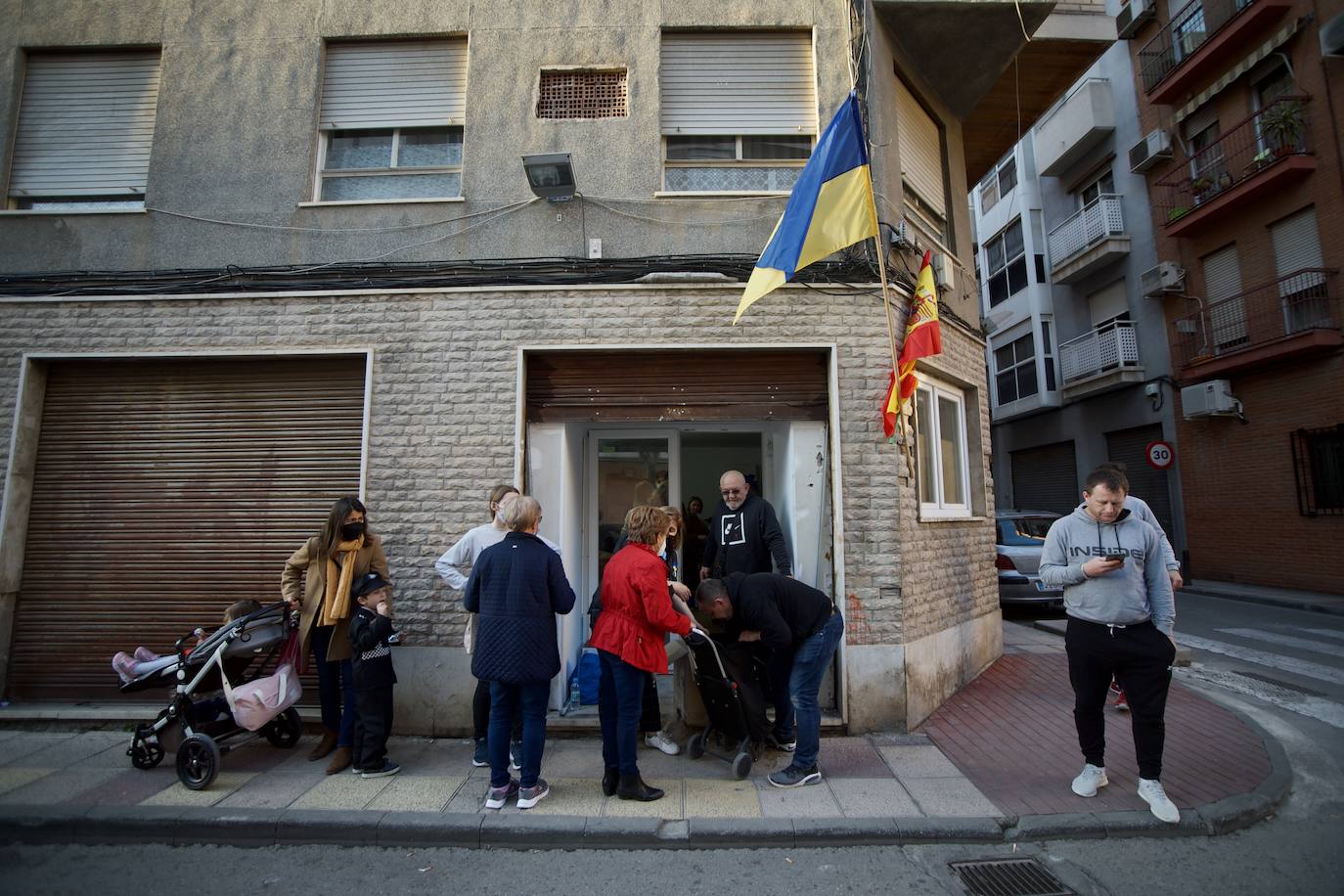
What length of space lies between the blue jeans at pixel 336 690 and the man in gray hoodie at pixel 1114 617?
467 centimetres

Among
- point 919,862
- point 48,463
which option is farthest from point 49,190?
point 919,862

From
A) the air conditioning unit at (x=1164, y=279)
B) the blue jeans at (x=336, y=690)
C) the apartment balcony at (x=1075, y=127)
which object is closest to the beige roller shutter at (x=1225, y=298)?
the air conditioning unit at (x=1164, y=279)

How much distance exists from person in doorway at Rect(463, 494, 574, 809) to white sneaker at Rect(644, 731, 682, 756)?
3.67 ft

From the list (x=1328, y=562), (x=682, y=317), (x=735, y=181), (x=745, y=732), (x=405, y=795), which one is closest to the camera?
(x=405, y=795)

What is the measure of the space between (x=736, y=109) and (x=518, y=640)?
5.21m

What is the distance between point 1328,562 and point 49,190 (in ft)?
64.7

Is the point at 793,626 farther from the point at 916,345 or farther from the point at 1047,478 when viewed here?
the point at 1047,478

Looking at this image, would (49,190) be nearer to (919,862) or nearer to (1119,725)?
(919,862)

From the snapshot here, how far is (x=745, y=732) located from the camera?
4.75 meters

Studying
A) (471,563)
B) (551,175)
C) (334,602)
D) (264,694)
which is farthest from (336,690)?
(551,175)

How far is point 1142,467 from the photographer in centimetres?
1725

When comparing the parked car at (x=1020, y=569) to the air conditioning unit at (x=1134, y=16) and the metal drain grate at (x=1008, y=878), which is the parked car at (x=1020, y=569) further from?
the air conditioning unit at (x=1134, y=16)

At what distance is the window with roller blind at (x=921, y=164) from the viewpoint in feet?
23.1

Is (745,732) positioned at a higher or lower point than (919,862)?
higher
